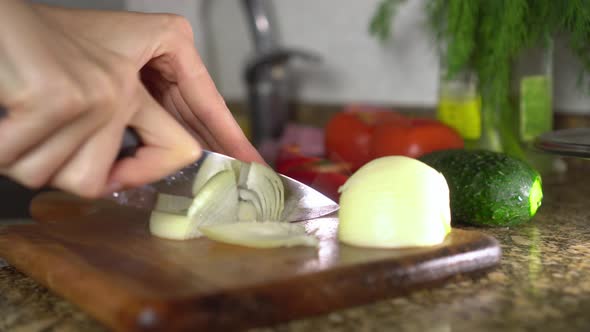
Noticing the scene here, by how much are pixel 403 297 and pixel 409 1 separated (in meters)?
1.15

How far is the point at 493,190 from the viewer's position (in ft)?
2.97

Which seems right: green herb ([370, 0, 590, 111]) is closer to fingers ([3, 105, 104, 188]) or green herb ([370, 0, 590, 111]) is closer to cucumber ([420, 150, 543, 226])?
cucumber ([420, 150, 543, 226])

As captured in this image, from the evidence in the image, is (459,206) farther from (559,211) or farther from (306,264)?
(306,264)

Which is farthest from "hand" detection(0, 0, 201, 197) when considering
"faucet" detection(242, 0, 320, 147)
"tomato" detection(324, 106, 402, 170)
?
"faucet" detection(242, 0, 320, 147)

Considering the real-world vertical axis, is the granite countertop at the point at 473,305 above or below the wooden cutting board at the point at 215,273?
below

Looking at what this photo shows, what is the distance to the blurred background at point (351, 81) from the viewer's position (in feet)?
4.21

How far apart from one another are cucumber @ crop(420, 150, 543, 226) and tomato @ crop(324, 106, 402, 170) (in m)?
0.50

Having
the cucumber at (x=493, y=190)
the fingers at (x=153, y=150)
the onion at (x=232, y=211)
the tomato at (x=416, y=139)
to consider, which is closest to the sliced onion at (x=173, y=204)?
the onion at (x=232, y=211)

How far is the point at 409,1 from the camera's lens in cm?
169

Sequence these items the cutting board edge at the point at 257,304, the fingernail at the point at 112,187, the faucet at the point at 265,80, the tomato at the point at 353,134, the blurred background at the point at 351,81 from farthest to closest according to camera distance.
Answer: the faucet at the point at 265,80, the tomato at the point at 353,134, the blurred background at the point at 351,81, the fingernail at the point at 112,187, the cutting board edge at the point at 257,304

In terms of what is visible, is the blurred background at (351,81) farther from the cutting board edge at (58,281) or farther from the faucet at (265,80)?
the cutting board edge at (58,281)

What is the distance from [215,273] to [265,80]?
1411 mm

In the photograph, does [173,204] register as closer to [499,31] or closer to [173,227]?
[173,227]

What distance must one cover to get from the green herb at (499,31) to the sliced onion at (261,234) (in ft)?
1.78
